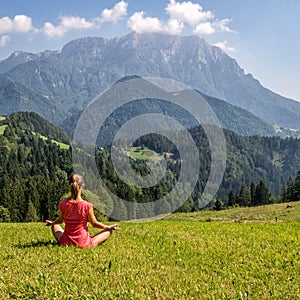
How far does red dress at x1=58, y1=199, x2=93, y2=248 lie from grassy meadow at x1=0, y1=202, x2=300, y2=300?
446 mm

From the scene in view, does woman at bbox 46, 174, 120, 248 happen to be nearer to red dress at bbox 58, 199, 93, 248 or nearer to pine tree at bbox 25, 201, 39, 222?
red dress at bbox 58, 199, 93, 248

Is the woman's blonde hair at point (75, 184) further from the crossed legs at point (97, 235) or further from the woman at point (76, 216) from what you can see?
the crossed legs at point (97, 235)

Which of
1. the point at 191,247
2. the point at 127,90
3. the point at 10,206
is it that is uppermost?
the point at 127,90

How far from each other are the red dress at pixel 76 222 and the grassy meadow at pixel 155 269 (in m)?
0.45

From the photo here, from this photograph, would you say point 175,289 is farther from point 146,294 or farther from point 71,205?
point 71,205

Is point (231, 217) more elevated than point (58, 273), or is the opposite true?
point (58, 273)

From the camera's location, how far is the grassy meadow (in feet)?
25.3

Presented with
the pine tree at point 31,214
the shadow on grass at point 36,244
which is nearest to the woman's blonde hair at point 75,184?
the shadow on grass at point 36,244

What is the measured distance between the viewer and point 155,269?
964 centimetres

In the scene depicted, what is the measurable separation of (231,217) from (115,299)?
36.7m

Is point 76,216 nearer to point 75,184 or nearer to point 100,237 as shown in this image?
point 75,184

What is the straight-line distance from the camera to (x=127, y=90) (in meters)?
36.4

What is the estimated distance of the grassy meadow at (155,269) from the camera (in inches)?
303

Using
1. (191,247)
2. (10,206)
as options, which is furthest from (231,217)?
(10,206)
